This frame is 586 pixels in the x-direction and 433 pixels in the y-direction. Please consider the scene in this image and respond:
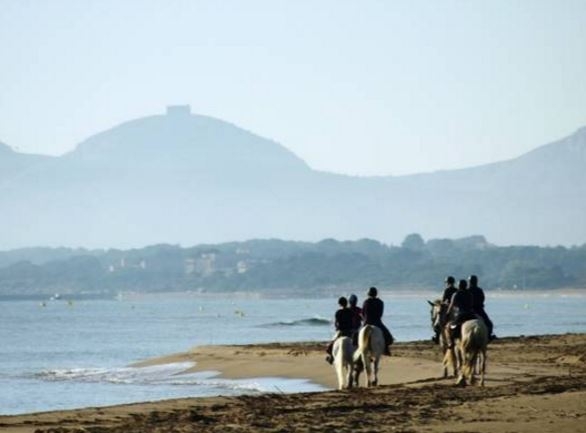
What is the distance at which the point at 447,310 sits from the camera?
30.8 m

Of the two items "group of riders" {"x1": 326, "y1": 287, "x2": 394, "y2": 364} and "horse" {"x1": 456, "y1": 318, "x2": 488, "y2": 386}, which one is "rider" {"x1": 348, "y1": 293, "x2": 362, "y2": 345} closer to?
"group of riders" {"x1": 326, "y1": 287, "x2": 394, "y2": 364}

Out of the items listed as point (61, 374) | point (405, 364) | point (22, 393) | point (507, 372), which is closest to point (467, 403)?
point (507, 372)

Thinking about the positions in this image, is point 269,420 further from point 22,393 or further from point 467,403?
point 22,393

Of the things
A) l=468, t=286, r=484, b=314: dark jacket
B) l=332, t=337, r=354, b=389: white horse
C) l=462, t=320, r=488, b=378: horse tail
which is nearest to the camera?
l=462, t=320, r=488, b=378: horse tail

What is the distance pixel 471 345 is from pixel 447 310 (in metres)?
1.36

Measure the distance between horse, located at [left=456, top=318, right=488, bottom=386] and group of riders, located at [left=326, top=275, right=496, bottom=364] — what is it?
0.30 metres

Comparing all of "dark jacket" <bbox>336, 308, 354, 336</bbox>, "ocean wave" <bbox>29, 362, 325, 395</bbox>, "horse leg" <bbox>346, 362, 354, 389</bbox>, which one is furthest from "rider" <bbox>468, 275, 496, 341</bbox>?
"ocean wave" <bbox>29, 362, 325, 395</bbox>

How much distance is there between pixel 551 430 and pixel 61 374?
32.9m

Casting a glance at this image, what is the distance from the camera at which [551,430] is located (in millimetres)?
22062

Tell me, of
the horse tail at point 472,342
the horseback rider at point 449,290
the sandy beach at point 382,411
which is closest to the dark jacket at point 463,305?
the horse tail at point 472,342

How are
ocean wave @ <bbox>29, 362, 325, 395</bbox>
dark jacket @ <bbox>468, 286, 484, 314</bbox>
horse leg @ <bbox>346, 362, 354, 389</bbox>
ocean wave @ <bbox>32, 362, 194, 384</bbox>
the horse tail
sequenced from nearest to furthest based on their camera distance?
the horse tail → dark jacket @ <bbox>468, 286, 484, 314</bbox> → horse leg @ <bbox>346, 362, 354, 389</bbox> → ocean wave @ <bbox>29, 362, 325, 395</bbox> → ocean wave @ <bbox>32, 362, 194, 384</bbox>

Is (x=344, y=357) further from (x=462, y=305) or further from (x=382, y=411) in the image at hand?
(x=382, y=411)

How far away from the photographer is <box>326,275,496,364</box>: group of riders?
30.1 metres

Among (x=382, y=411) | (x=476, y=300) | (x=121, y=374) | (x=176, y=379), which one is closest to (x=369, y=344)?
(x=476, y=300)
